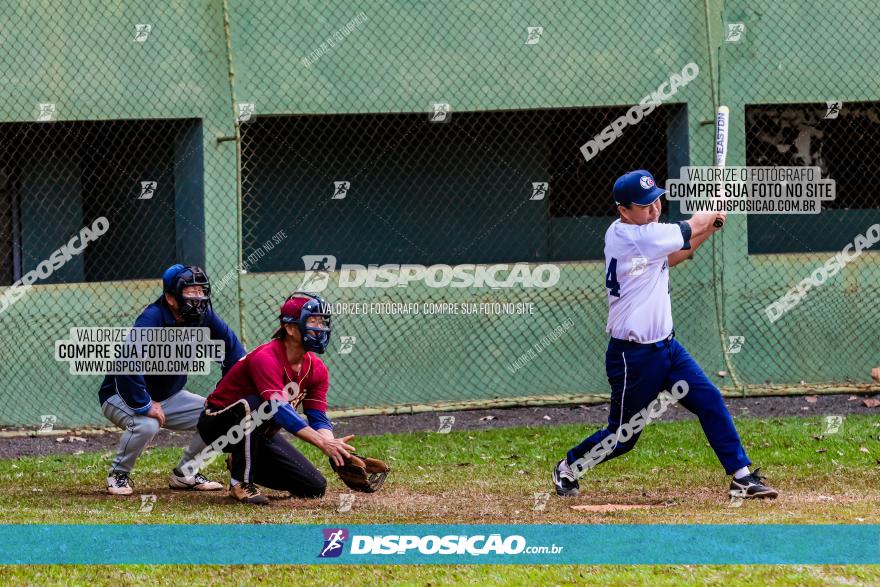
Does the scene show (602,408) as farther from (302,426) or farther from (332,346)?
(302,426)

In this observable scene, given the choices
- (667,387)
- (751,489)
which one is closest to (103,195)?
(667,387)

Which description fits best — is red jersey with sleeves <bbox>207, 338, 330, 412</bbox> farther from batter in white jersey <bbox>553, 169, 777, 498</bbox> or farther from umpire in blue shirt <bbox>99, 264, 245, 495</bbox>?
batter in white jersey <bbox>553, 169, 777, 498</bbox>

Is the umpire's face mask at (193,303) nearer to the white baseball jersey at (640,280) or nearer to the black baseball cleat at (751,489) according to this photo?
the white baseball jersey at (640,280)

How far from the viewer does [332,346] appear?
12602mm

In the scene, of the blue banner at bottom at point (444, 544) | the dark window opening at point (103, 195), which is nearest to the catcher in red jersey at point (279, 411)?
the blue banner at bottom at point (444, 544)

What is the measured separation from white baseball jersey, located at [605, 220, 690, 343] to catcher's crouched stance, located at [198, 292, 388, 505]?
172 cm

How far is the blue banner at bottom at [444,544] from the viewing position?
6.13m

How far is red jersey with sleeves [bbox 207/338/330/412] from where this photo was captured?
7.81 meters

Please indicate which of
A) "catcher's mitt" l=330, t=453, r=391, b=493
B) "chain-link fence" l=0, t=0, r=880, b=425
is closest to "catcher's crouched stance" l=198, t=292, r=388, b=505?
"catcher's mitt" l=330, t=453, r=391, b=493

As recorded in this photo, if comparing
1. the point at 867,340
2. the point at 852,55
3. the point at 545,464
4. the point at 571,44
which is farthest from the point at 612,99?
the point at 545,464

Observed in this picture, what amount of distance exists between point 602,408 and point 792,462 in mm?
3073

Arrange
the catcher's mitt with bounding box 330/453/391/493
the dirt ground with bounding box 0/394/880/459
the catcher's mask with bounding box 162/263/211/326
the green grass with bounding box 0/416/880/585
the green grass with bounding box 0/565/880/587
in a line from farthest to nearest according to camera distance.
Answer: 1. the dirt ground with bounding box 0/394/880/459
2. the catcher's mask with bounding box 162/263/211/326
3. the catcher's mitt with bounding box 330/453/391/493
4. the green grass with bounding box 0/416/880/585
5. the green grass with bounding box 0/565/880/587

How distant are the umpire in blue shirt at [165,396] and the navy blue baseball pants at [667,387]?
252 cm

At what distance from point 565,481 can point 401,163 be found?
633cm
